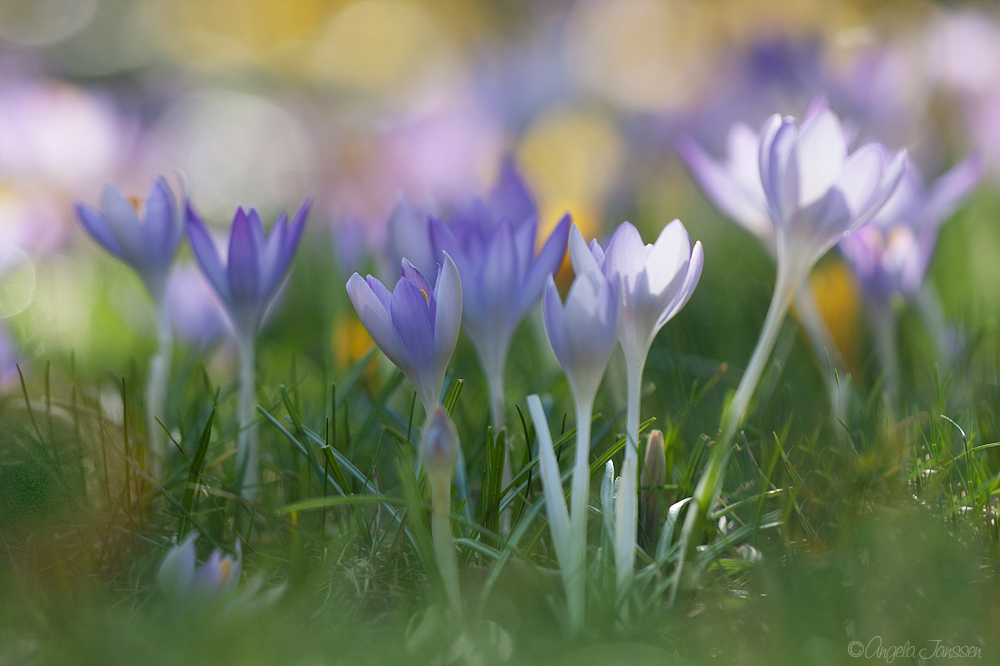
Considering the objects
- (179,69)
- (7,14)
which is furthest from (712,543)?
(7,14)

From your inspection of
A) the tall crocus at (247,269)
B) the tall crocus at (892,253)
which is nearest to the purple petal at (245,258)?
the tall crocus at (247,269)

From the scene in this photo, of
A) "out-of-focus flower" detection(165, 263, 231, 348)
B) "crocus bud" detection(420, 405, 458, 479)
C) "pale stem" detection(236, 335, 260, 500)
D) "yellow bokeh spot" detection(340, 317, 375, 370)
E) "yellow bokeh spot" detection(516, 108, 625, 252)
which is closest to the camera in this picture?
"crocus bud" detection(420, 405, 458, 479)

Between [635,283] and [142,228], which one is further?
[142,228]

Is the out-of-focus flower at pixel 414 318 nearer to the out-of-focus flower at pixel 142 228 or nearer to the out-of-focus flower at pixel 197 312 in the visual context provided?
the out-of-focus flower at pixel 142 228

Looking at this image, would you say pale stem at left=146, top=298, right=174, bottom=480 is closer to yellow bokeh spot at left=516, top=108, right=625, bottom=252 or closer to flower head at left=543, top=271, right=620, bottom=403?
flower head at left=543, top=271, right=620, bottom=403

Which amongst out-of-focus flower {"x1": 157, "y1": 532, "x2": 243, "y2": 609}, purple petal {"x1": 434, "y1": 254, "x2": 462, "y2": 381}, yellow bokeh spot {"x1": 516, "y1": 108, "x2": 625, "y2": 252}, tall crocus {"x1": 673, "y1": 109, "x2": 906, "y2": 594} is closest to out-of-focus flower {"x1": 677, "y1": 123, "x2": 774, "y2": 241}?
tall crocus {"x1": 673, "y1": 109, "x2": 906, "y2": 594}

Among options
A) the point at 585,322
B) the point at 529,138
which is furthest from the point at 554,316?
the point at 529,138

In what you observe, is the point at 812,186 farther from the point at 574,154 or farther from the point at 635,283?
the point at 574,154
